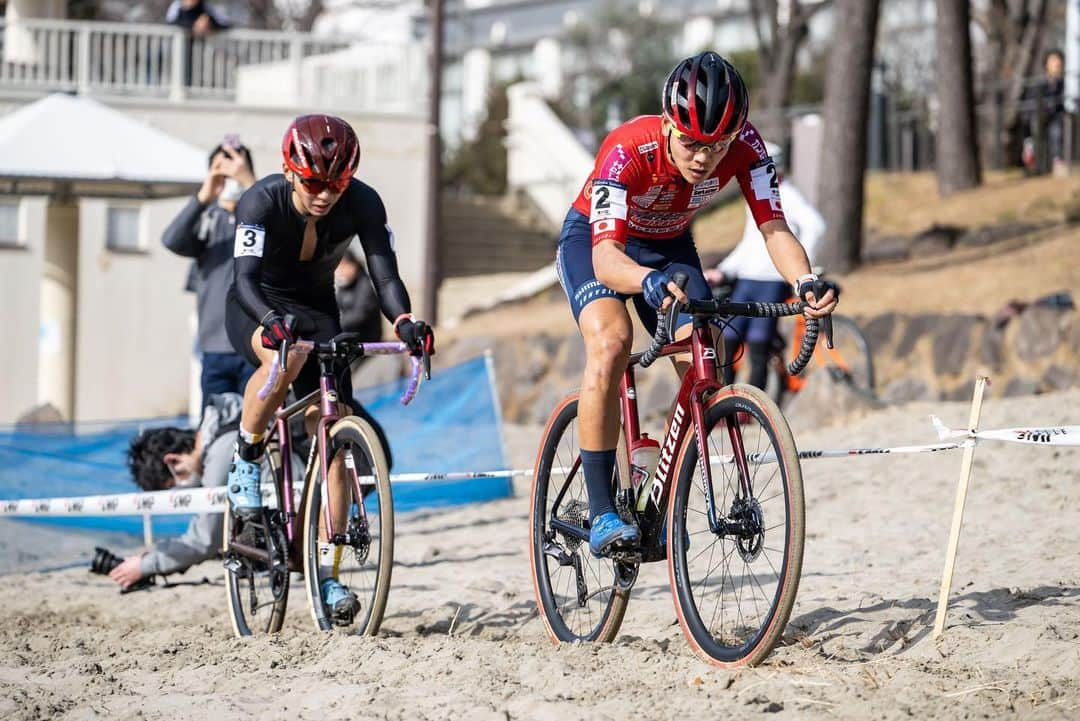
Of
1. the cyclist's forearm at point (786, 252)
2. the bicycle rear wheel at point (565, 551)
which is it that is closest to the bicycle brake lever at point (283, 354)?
the bicycle rear wheel at point (565, 551)

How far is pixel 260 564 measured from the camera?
6.66 meters

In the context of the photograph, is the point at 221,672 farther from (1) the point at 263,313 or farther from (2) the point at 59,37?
(2) the point at 59,37

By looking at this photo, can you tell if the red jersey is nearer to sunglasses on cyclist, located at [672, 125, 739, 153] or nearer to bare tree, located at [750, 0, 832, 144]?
sunglasses on cyclist, located at [672, 125, 739, 153]

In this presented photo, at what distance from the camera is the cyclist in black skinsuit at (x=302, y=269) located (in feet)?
20.0

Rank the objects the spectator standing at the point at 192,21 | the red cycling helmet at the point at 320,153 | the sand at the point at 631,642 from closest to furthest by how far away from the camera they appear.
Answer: the sand at the point at 631,642 → the red cycling helmet at the point at 320,153 → the spectator standing at the point at 192,21

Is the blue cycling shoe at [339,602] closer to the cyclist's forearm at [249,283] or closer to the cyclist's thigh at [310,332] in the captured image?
the cyclist's thigh at [310,332]

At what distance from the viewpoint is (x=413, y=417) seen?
11.1 meters

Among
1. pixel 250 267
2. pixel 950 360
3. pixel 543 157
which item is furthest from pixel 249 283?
pixel 543 157

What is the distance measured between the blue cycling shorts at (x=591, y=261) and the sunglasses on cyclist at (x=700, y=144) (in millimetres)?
504

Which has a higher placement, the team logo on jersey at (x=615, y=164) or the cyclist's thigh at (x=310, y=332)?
the team logo on jersey at (x=615, y=164)

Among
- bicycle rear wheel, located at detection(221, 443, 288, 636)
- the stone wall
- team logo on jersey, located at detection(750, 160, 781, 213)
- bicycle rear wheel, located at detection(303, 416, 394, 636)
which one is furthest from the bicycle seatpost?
the stone wall

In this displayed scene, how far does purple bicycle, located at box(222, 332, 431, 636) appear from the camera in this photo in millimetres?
5922

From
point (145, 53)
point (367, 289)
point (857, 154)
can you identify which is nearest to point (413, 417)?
point (367, 289)

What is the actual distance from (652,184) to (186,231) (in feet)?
13.9
